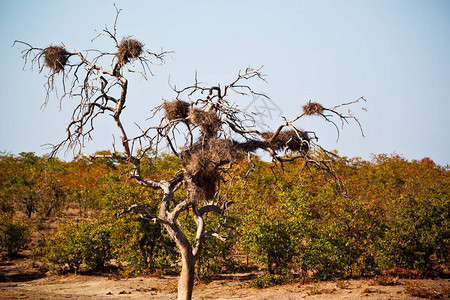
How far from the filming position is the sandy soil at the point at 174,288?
10484mm

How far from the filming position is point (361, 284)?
11.7 meters

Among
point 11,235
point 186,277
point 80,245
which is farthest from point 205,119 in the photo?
point 11,235

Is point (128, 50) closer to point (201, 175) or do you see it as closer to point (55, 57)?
point (55, 57)

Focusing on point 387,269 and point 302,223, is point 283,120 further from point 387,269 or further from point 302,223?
point 387,269

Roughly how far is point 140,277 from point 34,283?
437 cm

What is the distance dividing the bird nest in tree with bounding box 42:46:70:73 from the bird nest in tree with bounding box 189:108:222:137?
2.83m

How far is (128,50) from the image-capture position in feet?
21.7

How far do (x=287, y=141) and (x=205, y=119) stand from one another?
144 cm

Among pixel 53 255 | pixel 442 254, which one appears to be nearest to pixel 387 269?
pixel 442 254

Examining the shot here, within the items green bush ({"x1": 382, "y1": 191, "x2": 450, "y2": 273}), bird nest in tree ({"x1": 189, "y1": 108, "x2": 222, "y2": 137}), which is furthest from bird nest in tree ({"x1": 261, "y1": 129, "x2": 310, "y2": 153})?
green bush ({"x1": 382, "y1": 191, "x2": 450, "y2": 273})

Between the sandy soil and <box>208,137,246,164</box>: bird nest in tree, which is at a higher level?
<box>208,137,246,164</box>: bird nest in tree

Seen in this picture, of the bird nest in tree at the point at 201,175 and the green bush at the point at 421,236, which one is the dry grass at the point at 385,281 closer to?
the green bush at the point at 421,236

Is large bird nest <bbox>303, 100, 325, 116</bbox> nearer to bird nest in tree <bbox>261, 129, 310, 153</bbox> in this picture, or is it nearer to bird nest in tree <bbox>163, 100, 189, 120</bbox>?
bird nest in tree <bbox>261, 129, 310, 153</bbox>

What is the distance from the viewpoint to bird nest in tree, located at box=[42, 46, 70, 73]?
6812 millimetres
